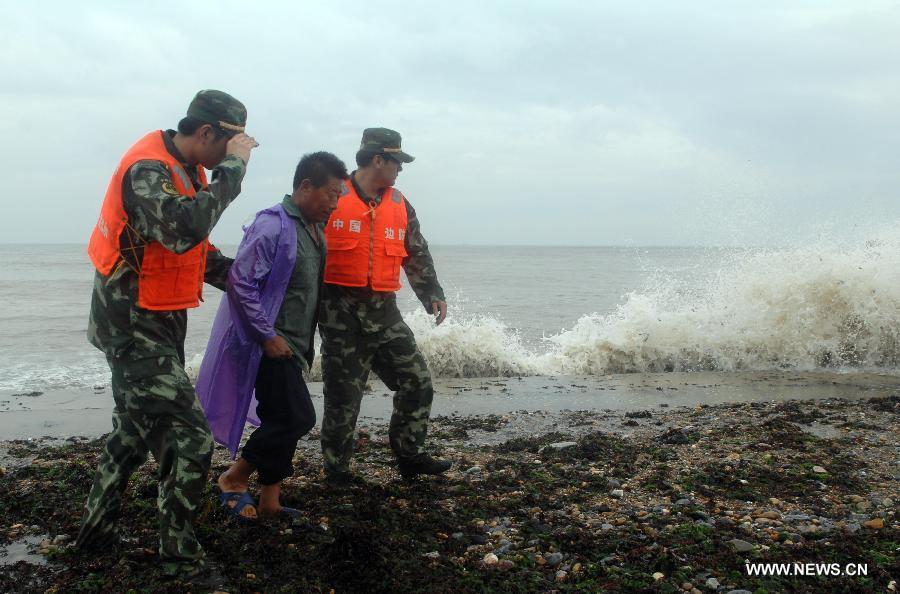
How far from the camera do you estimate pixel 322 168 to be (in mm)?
4273

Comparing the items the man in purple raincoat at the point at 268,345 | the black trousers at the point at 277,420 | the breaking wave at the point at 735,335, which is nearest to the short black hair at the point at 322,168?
the man in purple raincoat at the point at 268,345

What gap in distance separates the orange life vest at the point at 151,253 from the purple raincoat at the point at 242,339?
1.91 ft

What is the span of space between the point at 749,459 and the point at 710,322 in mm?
7605

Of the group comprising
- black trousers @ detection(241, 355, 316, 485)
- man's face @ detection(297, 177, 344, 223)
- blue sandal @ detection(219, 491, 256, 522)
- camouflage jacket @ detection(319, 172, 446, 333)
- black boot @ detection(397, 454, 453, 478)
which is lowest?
blue sandal @ detection(219, 491, 256, 522)

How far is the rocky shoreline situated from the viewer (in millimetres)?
3428

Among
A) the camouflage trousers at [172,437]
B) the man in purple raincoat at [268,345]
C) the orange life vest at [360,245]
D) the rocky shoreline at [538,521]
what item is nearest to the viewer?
the camouflage trousers at [172,437]

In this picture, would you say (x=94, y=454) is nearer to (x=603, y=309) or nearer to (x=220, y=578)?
(x=220, y=578)

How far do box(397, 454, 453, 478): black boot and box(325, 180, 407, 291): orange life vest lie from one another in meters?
1.19

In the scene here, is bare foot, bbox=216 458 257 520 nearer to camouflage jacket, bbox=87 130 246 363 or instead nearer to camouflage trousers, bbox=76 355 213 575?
camouflage trousers, bbox=76 355 213 575

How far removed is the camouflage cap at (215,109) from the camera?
11.5 ft

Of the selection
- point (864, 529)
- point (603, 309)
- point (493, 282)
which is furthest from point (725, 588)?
point (493, 282)

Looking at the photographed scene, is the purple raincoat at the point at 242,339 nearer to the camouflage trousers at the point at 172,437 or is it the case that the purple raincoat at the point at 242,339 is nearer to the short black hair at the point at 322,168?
the short black hair at the point at 322,168

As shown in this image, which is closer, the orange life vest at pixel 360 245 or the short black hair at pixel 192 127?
the short black hair at pixel 192 127

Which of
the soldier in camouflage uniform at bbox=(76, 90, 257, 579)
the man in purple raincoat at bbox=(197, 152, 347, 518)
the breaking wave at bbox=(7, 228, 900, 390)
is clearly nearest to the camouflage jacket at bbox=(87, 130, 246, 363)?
the soldier in camouflage uniform at bbox=(76, 90, 257, 579)
